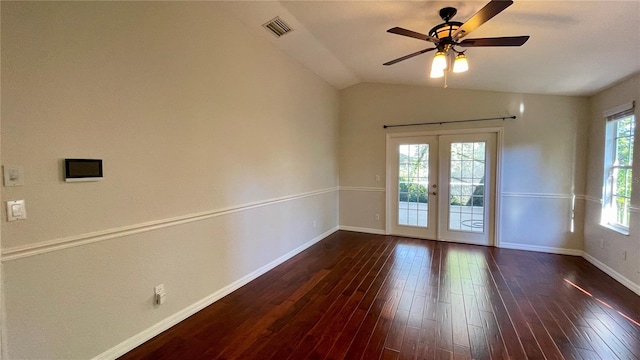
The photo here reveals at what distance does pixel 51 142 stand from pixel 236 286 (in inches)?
82.1

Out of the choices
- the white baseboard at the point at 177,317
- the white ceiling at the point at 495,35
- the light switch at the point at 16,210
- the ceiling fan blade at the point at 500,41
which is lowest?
the white baseboard at the point at 177,317

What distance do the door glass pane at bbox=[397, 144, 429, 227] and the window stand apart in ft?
7.52

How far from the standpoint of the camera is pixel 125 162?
6.31 feet

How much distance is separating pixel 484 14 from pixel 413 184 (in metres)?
3.50

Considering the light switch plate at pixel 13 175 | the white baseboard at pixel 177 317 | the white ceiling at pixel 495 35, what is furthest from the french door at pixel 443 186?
the light switch plate at pixel 13 175

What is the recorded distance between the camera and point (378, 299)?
8.88ft

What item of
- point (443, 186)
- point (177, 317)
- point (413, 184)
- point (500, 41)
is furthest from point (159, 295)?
point (443, 186)

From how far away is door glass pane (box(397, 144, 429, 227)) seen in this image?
16.1ft

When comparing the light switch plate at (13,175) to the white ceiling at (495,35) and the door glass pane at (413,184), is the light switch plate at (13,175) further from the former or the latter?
the door glass pane at (413,184)

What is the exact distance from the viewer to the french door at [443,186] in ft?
14.7

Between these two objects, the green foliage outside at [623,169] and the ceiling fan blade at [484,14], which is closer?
the ceiling fan blade at [484,14]

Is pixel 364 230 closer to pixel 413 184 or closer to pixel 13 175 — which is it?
pixel 413 184

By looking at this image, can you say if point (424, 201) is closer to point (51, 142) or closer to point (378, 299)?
point (378, 299)

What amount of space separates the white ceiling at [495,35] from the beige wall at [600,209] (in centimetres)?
20
